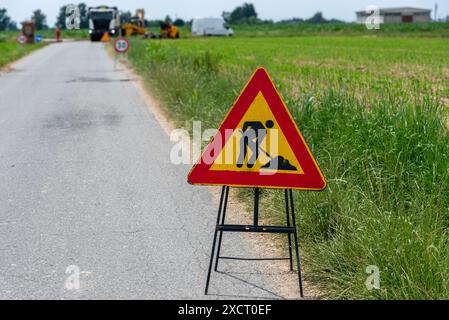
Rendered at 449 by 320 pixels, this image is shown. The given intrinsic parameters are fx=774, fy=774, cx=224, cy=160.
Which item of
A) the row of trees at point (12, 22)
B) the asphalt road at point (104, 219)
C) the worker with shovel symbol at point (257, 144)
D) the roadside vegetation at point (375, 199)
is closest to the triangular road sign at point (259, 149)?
the worker with shovel symbol at point (257, 144)

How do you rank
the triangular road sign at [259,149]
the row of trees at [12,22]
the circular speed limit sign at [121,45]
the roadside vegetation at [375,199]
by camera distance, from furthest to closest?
the row of trees at [12,22] < the circular speed limit sign at [121,45] < the triangular road sign at [259,149] < the roadside vegetation at [375,199]

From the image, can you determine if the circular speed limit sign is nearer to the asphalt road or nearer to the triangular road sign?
the asphalt road

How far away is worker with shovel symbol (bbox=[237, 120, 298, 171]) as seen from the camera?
456 cm

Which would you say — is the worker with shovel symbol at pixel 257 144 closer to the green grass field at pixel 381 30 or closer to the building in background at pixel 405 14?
the green grass field at pixel 381 30

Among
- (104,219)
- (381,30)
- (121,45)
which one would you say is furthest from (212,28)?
(104,219)

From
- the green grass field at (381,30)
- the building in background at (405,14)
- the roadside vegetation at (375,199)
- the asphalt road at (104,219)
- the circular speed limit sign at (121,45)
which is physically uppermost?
the building in background at (405,14)

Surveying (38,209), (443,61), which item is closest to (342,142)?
(38,209)

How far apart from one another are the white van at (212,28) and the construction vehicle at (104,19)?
15.1 m

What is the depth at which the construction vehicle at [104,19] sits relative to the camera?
64.6 meters

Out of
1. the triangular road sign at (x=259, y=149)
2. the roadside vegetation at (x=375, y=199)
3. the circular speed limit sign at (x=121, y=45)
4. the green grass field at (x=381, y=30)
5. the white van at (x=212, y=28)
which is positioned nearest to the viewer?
the roadside vegetation at (x=375, y=199)

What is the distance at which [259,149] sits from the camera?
15.1 ft

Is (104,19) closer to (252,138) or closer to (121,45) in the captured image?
(121,45)

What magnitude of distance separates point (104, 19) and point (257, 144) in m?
63.2
